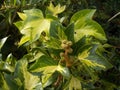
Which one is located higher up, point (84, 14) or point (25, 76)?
point (84, 14)

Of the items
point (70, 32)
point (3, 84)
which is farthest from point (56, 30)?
point (3, 84)

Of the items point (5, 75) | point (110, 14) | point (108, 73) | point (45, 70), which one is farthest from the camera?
point (110, 14)

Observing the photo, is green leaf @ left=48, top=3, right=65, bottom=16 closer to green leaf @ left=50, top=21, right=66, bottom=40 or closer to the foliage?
the foliage

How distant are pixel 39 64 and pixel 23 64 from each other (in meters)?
0.18

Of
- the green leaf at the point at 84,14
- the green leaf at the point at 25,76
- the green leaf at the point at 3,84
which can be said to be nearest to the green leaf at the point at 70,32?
the green leaf at the point at 84,14

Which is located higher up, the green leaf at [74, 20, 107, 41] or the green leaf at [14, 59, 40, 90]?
the green leaf at [74, 20, 107, 41]

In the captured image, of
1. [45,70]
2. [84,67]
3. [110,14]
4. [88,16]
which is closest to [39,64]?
[45,70]

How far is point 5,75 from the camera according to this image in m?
1.33

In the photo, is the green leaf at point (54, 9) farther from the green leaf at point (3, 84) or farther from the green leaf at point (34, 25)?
the green leaf at point (3, 84)

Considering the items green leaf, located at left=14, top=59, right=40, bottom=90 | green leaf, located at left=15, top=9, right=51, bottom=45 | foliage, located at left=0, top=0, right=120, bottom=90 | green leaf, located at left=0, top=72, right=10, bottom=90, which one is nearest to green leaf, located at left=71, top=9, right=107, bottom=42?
foliage, located at left=0, top=0, right=120, bottom=90

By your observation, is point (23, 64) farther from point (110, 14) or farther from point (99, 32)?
point (110, 14)

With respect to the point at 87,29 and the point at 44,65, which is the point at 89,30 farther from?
the point at 44,65

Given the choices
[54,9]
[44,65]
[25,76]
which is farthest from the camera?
[54,9]

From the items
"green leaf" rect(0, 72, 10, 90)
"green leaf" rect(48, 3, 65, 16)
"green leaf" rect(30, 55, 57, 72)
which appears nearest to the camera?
"green leaf" rect(30, 55, 57, 72)
